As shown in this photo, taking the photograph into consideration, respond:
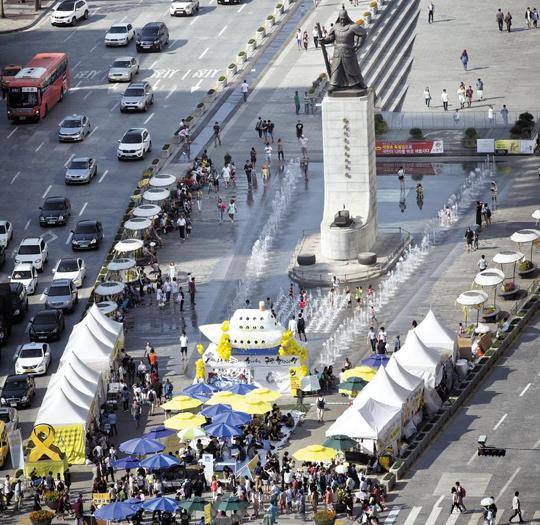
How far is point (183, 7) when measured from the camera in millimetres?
190000

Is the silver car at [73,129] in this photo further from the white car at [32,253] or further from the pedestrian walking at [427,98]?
the pedestrian walking at [427,98]

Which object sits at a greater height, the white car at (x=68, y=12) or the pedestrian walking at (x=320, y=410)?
the pedestrian walking at (x=320, y=410)

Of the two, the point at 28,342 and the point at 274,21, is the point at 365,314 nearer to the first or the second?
the point at 28,342

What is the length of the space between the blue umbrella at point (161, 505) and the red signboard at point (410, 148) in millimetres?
57735

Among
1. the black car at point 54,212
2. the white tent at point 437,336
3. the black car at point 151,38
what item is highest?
the white tent at point 437,336

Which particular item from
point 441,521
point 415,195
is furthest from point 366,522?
point 415,195

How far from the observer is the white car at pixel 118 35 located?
184 metres

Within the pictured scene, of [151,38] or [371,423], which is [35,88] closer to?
[151,38]

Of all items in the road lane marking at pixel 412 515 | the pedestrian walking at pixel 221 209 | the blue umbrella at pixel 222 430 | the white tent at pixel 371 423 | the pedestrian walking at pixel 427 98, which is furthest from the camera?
the pedestrian walking at pixel 427 98

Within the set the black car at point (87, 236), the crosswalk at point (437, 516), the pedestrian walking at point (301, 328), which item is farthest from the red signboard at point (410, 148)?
the crosswalk at point (437, 516)

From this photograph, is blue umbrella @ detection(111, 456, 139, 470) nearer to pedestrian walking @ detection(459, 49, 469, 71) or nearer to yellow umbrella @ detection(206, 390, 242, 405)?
yellow umbrella @ detection(206, 390, 242, 405)

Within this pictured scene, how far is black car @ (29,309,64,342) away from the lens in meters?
130

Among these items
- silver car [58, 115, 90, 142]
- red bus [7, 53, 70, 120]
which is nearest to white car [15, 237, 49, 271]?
silver car [58, 115, 90, 142]

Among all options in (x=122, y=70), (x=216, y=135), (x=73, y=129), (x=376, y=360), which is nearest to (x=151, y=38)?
(x=122, y=70)
